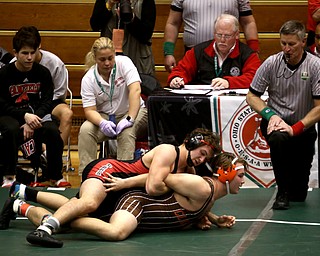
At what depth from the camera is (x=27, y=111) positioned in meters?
7.73

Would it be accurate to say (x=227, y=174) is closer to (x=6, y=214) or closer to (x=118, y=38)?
(x=6, y=214)

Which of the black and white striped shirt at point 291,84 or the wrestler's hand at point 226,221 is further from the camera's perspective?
the black and white striped shirt at point 291,84

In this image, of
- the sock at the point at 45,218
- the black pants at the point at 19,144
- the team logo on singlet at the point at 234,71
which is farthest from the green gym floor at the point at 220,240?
the team logo on singlet at the point at 234,71

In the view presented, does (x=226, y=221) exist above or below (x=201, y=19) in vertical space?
below

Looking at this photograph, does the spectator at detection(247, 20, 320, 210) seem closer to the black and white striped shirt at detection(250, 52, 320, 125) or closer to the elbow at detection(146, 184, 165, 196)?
the black and white striped shirt at detection(250, 52, 320, 125)

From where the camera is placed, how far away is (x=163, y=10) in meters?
9.60

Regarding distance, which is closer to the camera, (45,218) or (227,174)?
(45,218)

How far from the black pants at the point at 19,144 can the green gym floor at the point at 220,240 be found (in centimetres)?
132

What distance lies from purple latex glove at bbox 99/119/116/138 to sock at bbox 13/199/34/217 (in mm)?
1720

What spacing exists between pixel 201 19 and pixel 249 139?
1385mm

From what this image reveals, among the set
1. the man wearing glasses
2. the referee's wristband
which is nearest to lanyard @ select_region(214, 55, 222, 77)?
the man wearing glasses

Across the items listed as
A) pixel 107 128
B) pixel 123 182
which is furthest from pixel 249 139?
pixel 123 182

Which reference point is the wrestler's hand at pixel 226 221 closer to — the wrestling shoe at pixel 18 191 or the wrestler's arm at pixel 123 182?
the wrestler's arm at pixel 123 182

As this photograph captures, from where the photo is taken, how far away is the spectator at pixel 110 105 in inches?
297
